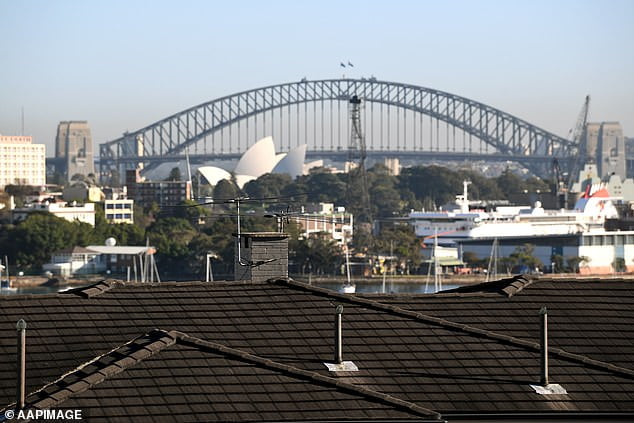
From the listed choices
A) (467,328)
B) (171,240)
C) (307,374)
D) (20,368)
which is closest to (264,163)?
(171,240)

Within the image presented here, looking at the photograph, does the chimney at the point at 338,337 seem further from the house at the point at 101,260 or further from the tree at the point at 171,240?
the tree at the point at 171,240

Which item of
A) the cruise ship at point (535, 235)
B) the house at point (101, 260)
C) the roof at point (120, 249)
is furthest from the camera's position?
the cruise ship at point (535, 235)

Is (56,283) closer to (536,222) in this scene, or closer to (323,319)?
(536,222)

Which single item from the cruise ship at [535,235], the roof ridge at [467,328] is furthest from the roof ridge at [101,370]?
the cruise ship at [535,235]

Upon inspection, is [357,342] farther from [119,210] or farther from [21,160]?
[21,160]

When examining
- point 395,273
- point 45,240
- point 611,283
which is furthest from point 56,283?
point 611,283

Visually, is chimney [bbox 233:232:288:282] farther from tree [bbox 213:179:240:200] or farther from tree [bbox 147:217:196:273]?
tree [bbox 213:179:240:200]
